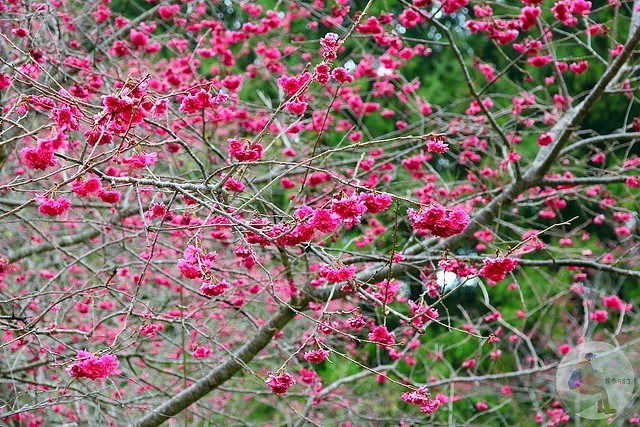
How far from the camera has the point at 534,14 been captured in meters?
3.90

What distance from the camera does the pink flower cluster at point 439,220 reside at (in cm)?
212

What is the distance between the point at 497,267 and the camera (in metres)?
2.25

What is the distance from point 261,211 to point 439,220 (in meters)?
2.52

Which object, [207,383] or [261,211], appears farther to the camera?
[261,211]

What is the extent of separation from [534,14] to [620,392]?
4173 millimetres

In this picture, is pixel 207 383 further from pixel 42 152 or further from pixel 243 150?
pixel 42 152

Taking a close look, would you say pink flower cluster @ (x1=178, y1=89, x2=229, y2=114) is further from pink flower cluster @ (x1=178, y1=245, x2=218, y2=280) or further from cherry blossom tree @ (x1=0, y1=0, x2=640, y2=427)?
pink flower cluster @ (x1=178, y1=245, x2=218, y2=280)

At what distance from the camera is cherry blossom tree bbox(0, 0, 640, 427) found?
7.34 feet

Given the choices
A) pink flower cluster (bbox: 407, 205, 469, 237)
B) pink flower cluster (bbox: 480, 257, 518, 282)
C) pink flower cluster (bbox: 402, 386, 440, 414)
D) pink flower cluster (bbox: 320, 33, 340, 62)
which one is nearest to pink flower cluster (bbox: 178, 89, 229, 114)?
pink flower cluster (bbox: 320, 33, 340, 62)

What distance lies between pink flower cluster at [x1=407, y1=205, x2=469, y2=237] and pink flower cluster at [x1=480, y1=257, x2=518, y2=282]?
A: 0.19 meters

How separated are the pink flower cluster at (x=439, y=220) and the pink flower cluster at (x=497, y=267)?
0.19 meters

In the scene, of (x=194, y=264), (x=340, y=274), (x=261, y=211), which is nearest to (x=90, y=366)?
(x=194, y=264)

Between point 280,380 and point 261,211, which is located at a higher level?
point 280,380

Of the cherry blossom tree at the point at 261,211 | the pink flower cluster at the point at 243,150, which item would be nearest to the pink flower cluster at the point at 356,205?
the cherry blossom tree at the point at 261,211
